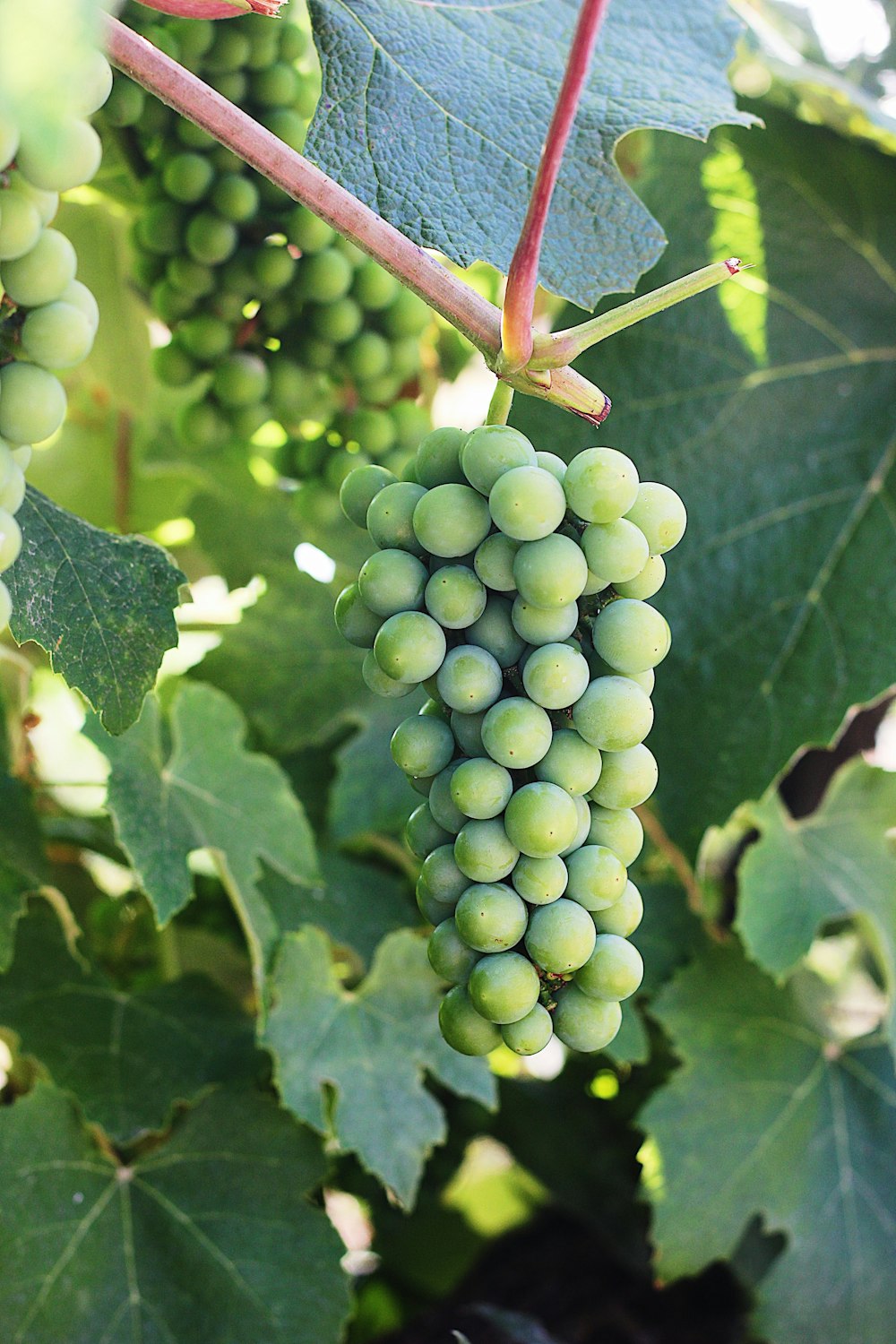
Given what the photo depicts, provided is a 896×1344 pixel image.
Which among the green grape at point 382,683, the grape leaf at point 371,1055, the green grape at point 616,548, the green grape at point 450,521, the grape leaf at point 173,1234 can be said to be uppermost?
the green grape at point 616,548

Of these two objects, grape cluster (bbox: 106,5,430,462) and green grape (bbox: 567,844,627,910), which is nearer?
green grape (bbox: 567,844,627,910)

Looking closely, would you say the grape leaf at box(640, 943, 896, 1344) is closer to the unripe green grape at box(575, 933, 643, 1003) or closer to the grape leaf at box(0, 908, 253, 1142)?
the grape leaf at box(0, 908, 253, 1142)

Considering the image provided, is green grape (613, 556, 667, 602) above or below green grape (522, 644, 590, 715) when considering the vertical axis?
above

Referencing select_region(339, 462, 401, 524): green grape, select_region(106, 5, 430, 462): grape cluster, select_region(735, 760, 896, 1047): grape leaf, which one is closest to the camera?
select_region(339, 462, 401, 524): green grape

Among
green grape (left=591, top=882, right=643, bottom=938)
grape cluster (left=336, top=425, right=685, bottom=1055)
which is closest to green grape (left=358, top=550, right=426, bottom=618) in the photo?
grape cluster (left=336, top=425, right=685, bottom=1055)

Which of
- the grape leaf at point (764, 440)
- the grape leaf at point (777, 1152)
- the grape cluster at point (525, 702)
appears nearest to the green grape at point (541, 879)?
the grape cluster at point (525, 702)

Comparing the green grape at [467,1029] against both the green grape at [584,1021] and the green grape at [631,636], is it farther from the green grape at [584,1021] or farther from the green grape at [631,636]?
the green grape at [631,636]
